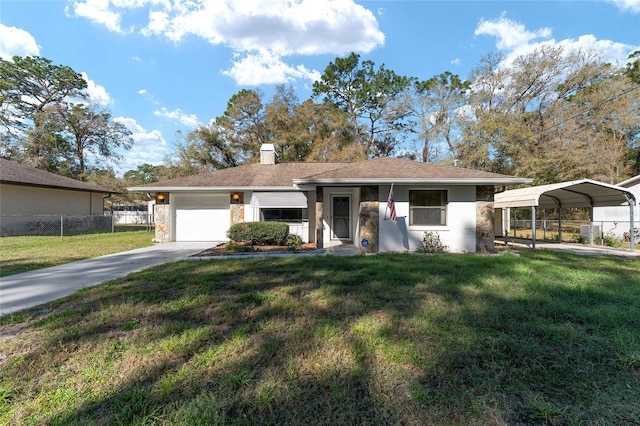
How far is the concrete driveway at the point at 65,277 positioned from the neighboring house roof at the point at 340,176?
465 cm

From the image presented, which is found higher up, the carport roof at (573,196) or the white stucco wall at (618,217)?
the carport roof at (573,196)

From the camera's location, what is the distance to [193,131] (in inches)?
1085

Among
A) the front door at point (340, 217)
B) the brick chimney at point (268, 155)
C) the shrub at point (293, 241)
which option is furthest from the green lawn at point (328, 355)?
the brick chimney at point (268, 155)

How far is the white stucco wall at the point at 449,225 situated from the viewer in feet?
33.6

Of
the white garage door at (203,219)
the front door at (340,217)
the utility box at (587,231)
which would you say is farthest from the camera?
the white garage door at (203,219)

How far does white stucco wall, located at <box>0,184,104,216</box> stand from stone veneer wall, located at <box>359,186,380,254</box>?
2071cm

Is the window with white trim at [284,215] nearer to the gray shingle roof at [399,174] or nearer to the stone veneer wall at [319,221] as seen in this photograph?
the stone veneer wall at [319,221]

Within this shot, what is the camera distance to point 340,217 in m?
12.6

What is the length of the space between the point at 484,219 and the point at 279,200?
8350mm

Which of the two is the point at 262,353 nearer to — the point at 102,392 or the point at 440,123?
the point at 102,392

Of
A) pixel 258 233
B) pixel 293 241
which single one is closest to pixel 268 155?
pixel 258 233

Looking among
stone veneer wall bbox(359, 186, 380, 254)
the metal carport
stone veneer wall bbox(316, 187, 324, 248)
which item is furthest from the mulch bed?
the metal carport

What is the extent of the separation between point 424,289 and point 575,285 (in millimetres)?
3043

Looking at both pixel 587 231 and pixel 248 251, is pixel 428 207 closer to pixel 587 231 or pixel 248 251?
pixel 248 251
